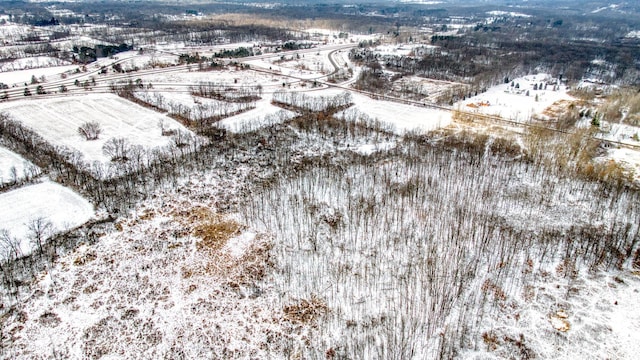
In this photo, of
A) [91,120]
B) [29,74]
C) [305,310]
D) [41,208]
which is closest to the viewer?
[305,310]

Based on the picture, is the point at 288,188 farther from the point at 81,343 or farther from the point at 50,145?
the point at 50,145

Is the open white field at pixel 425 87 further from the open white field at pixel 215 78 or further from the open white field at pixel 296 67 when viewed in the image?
the open white field at pixel 215 78

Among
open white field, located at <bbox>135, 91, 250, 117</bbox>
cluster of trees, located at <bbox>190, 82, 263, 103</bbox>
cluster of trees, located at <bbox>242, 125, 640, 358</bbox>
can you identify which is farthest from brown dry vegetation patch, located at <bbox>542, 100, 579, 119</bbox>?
open white field, located at <bbox>135, 91, 250, 117</bbox>

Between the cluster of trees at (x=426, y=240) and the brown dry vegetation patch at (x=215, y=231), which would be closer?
the cluster of trees at (x=426, y=240)

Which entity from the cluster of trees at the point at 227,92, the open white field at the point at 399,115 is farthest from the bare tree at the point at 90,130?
the open white field at the point at 399,115

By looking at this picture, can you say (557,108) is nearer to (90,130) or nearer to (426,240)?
(426,240)

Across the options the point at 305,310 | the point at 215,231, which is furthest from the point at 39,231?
the point at 305,310
